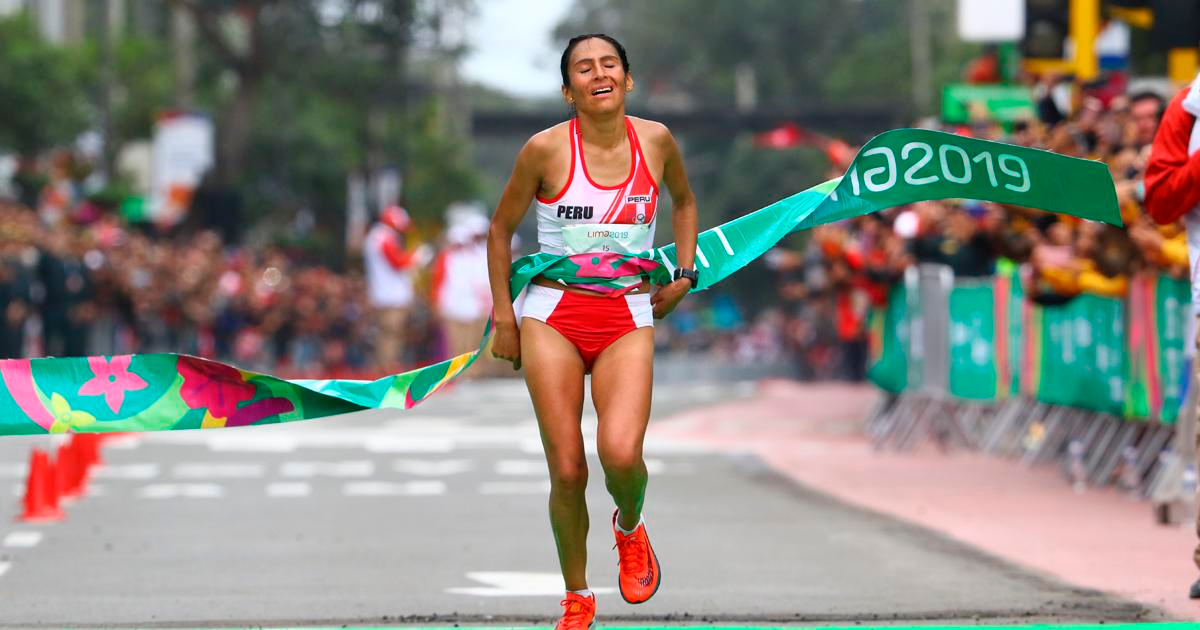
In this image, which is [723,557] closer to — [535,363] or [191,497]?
[535,363]

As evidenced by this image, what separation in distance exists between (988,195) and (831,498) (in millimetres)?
6873

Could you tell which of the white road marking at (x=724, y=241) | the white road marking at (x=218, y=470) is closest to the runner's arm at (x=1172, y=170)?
the white road marking at (x=724, y=241)

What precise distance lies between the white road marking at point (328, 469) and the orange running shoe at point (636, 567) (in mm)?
9923

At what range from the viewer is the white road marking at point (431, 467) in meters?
18.4

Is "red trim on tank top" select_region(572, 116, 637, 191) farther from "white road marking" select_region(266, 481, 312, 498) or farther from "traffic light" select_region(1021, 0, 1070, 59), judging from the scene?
"traffic light" select_region(1021, 0, 1070, 59)

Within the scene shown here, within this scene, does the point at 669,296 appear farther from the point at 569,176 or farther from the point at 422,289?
the point at 422,289

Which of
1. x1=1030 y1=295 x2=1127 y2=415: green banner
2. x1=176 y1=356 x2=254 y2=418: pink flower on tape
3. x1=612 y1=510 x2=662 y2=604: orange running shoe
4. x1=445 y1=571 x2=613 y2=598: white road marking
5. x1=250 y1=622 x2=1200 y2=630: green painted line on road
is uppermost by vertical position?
x1=176 y1=356 x2=254 y2=418: pink flower on tape

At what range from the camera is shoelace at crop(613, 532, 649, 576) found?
26.4 ft

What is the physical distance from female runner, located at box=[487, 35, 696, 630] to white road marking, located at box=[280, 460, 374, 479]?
9952 millimetres

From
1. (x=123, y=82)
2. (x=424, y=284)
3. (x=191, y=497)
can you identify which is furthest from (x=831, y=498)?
(x=123, y=82)

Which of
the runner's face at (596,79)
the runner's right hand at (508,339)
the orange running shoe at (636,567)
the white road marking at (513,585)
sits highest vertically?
the runner's face at (596,79)

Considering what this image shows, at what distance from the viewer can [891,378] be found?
22.1 metres

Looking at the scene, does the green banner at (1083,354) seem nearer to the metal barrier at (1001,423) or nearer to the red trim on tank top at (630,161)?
the metal barrier at (1001,423)

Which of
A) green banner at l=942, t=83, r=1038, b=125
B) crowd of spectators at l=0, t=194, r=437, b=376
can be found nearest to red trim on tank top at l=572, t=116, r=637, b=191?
green banner at l=942, t=83, r=1038, b=125
